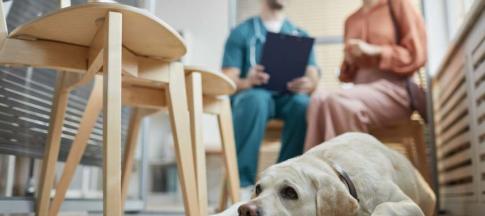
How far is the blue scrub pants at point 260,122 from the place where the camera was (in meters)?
2.04

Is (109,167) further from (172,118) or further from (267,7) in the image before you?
(267,7)

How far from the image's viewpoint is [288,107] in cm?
212

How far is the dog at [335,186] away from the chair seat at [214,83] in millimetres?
384

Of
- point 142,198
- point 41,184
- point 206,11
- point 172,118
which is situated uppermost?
point 206,11

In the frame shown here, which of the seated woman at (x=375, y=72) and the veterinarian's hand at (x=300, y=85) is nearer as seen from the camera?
the seated woman at (x=375, y=72)

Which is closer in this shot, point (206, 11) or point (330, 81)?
point (206, 11)

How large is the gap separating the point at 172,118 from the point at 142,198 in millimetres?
1478

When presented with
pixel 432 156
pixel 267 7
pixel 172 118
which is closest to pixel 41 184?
pixel 172 118

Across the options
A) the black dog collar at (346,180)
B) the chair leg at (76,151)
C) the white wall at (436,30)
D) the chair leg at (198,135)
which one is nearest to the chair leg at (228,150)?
the chair leg at (198,135)

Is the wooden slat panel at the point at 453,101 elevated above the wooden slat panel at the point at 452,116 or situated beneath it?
elevated above

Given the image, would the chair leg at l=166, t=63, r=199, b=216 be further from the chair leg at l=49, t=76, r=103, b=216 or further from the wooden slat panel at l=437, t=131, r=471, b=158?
the wooden slat panel at l=437, t=131, r=471, b=158

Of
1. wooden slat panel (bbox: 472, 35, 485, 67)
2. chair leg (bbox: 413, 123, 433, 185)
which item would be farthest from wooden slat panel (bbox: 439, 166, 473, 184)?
wooden slat panel (bbox: 472, 35, 485, 67)

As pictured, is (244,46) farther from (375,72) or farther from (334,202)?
(334,202)

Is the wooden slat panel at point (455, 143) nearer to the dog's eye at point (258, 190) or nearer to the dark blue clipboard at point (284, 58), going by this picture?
the dark blue clipboard at point (284, 58)
